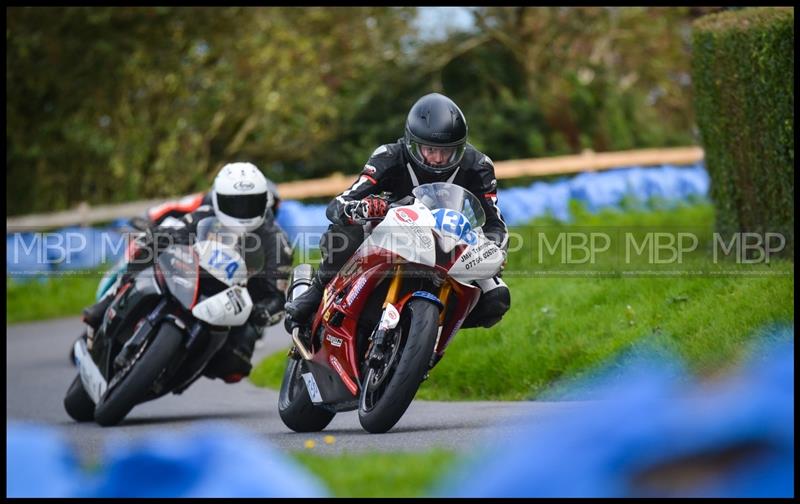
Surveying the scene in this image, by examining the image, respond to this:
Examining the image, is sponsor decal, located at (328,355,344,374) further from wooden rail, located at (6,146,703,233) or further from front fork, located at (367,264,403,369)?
wooden rail, located at (6,146,703,233)

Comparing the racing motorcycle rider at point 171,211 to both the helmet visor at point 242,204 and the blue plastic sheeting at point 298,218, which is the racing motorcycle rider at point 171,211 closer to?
the helmet visor at point 242,204

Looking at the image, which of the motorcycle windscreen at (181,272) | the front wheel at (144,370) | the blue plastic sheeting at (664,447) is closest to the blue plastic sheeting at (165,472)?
the blue plastic sheeting at (664,447)

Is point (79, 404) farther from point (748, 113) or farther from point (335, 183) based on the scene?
point (335, 183)

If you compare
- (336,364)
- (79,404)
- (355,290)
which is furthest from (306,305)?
(79,404)

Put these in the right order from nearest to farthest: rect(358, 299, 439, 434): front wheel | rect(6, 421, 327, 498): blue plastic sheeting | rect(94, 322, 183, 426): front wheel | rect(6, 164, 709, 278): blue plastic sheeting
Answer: rect(6, 421, 327, 498): blue plastic sheeting, rect(358, 299, 439, 434): front wheel, rect(94, 322, 183, 426): front wheel, rect(6, 164, 709, 278): blue plastic sheeting

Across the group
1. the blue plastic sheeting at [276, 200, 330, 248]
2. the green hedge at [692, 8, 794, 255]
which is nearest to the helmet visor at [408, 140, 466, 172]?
the green hedge at [692, 8, 794, 255]

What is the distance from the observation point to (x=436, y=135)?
7.66 metres

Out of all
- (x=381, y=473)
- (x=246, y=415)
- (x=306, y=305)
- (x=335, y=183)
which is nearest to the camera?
(x=381, y=473)

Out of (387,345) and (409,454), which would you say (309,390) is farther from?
(409,454)

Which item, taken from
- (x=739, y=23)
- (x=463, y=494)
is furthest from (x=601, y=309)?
(x=463, y=494)

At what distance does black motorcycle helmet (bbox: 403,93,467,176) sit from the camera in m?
7.67

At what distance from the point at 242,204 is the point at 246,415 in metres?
1.69

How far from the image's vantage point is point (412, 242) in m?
7.34

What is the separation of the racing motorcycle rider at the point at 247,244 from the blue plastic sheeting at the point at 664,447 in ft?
19.7
